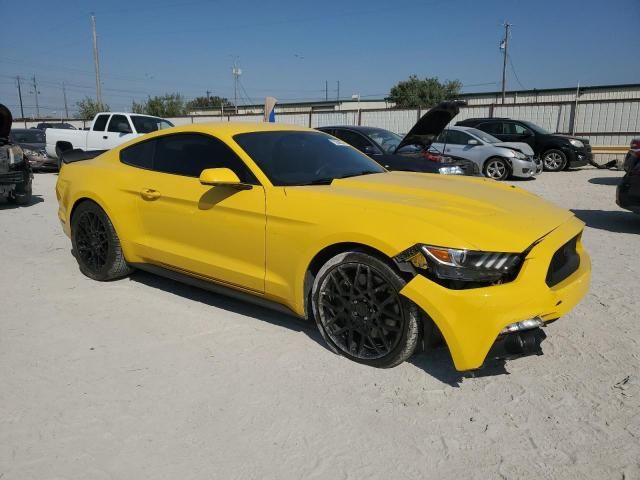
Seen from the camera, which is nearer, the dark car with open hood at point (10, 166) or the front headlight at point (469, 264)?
the front headlight at point (469, 264)

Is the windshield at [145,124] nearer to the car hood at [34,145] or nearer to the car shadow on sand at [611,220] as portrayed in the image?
the car hood at [34,145]

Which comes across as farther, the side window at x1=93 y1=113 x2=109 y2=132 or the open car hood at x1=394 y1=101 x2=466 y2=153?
the side window at x1=93 y1=113 x2=109 y2=132

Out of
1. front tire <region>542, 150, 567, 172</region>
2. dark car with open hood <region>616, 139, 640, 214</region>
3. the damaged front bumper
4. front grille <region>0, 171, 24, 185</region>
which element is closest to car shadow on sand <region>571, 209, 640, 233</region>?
dark car with open hood <region>616, 139, 640, 214</region>

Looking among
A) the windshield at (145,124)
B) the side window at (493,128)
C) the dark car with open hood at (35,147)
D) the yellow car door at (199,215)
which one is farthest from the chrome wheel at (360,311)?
the dark car with open hood at (35,147)

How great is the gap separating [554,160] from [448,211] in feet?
45.8

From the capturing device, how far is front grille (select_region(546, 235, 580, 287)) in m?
2.98

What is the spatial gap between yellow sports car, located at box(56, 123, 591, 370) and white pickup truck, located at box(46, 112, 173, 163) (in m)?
9.82

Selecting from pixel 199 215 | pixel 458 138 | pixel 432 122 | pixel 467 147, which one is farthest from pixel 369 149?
pixel 199 215

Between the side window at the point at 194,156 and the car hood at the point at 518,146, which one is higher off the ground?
the side window at the point at 194,156

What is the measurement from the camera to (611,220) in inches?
308

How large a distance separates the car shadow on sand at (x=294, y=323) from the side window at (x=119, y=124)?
993cm

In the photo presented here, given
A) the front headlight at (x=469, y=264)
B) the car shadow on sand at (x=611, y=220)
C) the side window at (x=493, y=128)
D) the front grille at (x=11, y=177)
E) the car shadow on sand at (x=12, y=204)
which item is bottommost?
the car shadow on sand at (x=12, y=204)

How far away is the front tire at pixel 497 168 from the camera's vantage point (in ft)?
42.3

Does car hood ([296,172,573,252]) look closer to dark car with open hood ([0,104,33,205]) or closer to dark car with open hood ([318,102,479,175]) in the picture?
dark car with open hood ([318,102,479,175])
